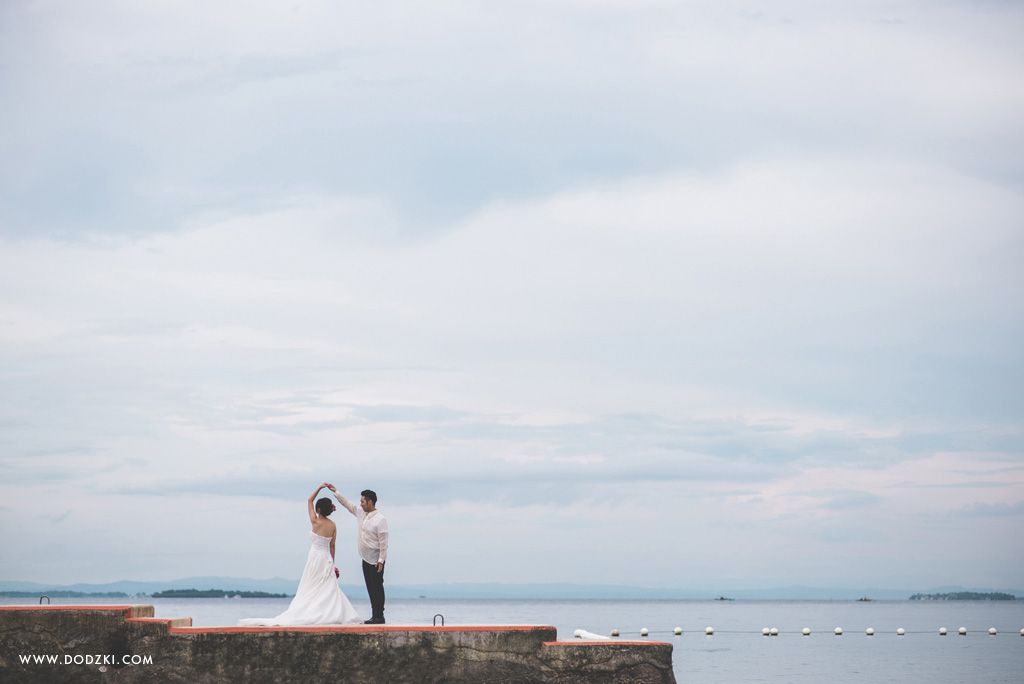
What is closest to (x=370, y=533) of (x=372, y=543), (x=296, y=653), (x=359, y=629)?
(x=372, y=543)

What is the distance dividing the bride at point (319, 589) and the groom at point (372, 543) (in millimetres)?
383

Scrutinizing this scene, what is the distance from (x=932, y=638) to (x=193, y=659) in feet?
198

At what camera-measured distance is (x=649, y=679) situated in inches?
538

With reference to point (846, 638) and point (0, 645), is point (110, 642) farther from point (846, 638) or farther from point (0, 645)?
point (846, 638)

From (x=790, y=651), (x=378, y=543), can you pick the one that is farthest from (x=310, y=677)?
(x=790, y=651)

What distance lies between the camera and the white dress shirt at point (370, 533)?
14883 millimetres

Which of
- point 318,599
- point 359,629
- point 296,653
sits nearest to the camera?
point 296,653

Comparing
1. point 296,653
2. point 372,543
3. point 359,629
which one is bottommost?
point 296,653

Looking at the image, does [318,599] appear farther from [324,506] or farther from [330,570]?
[324,506]

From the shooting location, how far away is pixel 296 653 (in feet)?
44.1

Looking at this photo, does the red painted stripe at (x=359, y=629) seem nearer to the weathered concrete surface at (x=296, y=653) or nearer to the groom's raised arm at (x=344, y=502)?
the weathered concrete surface at (x=296, y=653)

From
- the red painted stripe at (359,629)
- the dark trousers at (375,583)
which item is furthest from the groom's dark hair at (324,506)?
the red painted stripe at (359,629)

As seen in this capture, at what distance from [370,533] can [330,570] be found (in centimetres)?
81

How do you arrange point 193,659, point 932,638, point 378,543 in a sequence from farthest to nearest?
point 932,638 → point 378,543 → point 193,659
